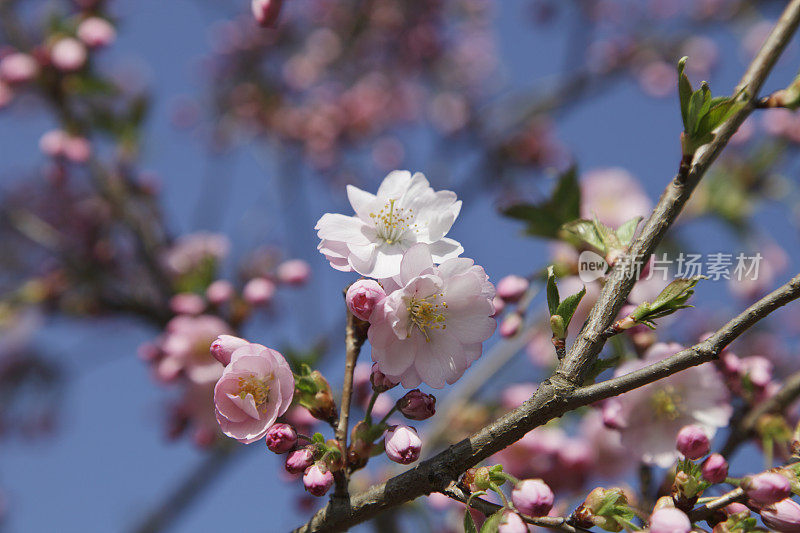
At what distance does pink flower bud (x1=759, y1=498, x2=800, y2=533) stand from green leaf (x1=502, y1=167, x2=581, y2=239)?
0.94 m

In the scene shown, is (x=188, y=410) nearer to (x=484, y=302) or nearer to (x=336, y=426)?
(x=336, y=426)

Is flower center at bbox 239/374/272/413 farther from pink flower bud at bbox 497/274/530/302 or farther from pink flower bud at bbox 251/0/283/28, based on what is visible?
pink flower bud at bbox 251/0/283/28

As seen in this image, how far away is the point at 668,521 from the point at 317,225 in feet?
2.81

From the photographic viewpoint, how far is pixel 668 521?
1.11m

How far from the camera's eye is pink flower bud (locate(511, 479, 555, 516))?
1.20m

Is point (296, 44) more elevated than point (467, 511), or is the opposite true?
point (467, 511)

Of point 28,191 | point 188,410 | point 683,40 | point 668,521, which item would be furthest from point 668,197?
point 28,191

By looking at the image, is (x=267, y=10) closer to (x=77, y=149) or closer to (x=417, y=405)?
(x=417, y=405)

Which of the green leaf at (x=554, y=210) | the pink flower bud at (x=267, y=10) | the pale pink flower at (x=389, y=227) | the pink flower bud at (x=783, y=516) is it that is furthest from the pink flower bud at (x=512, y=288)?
the pink flower bud at (x=267, y=10)

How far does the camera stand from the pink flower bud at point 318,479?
123 centimetres

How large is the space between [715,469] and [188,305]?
1.99 m

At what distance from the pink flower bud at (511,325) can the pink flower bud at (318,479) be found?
77cm

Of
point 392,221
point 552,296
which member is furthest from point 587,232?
point 392,221

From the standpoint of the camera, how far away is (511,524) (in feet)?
3.75
